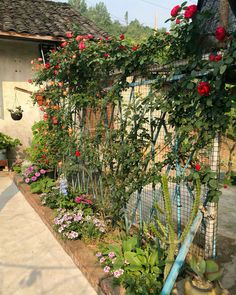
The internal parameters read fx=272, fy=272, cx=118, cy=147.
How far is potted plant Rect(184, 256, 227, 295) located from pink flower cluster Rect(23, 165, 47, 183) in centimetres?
368

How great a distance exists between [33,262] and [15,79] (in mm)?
5211

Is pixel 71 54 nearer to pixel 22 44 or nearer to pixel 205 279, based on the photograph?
pixel 205 279

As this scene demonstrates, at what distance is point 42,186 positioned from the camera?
4688mm

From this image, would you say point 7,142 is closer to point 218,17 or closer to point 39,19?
point 39,19

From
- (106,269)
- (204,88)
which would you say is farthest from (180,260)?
(204,88)

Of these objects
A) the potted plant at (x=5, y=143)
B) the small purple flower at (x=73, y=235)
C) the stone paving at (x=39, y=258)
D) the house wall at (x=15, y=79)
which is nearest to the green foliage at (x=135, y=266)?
the stone paving at (x=39, y=258)

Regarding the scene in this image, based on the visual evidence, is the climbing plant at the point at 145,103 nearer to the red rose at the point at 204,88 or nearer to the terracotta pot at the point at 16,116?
the red rose at the point at 204,88

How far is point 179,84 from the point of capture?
201 centimetres

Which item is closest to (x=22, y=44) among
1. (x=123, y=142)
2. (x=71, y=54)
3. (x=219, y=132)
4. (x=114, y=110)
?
(x=71, y=54)

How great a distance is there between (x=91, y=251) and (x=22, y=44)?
18.9 feet

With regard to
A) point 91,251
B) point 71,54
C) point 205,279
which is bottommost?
point 91,251

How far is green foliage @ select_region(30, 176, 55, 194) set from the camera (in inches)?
181

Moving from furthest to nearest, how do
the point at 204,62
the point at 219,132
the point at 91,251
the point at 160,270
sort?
the point at 91,251, the point at 160,270, the point at 219,132, the point at 204,62

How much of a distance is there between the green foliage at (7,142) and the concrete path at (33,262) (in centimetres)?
270
